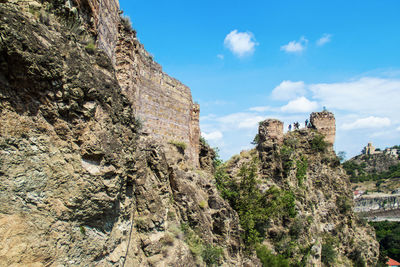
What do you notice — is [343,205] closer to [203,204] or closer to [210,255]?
[203,204]

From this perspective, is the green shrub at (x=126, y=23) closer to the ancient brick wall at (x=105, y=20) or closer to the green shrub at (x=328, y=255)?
the ancient brick wall at (x=105, y=20)

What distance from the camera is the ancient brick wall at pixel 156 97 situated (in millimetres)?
9562

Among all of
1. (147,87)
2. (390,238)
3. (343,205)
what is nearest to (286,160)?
(343,205)

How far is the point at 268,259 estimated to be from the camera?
1578 cm

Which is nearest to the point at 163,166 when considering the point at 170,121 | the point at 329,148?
the point at 170,121

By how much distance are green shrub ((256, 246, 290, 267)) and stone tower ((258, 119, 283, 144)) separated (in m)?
8.68

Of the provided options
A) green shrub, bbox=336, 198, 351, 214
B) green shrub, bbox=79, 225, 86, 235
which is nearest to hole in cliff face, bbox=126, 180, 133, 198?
green shrub, bbox=79, 225, 86, 235

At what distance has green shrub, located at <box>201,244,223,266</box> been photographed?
31.1 feet

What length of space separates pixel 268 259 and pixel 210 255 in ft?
25.1

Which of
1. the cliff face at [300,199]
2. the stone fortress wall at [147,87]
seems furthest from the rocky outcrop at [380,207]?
the stone fortress wall at [147,87]

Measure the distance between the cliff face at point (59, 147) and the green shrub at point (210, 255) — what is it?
373 cm

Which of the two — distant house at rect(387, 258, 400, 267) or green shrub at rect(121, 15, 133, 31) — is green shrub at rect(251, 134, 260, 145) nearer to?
green shrub at rect(121, 15, 133, 31)

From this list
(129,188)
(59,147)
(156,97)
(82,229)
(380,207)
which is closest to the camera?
(59,147)

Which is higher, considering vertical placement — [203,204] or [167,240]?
[203,204]
